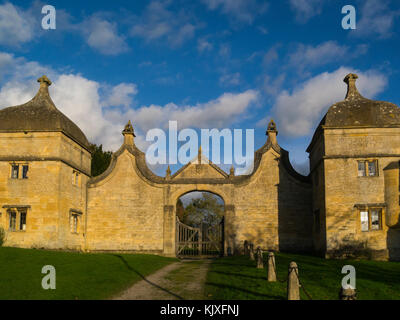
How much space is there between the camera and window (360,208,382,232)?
2009 cm

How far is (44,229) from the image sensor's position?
853 inches

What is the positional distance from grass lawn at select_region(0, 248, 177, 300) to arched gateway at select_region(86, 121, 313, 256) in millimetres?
7061

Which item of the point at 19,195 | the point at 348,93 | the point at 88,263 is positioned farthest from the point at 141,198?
the point at 348,93

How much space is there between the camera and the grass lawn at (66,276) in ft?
33.7

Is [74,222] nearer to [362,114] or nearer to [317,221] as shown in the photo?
[317,221]

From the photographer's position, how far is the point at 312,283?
1230 cm

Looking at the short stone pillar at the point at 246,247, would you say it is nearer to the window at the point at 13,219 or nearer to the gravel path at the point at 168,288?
the gravel path at the point at 168,288

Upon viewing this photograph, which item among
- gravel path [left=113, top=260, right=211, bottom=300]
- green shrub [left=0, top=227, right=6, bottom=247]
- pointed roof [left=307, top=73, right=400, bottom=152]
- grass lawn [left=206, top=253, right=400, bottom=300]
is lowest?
gravel path [left=113, top=260, right=211, bottom=300]

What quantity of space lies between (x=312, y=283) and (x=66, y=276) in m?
7.88

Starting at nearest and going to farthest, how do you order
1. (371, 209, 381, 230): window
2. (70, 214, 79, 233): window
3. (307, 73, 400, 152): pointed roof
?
(371, 209, 381, 230): window, (307, 73, 400, 152): pointed roof, (70, 214, 79, 233): window

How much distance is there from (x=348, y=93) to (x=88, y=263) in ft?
56.1

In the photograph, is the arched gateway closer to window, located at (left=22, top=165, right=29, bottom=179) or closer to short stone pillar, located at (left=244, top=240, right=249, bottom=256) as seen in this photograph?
short stone pillar, located at (left=244, top=240, right=249, bottom=256)

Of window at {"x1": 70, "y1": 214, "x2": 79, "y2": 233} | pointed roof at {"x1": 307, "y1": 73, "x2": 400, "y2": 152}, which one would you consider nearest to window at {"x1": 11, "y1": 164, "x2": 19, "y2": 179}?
window at {"x1": 70, "y1": 214, "x2": 79, "y2": 233}
